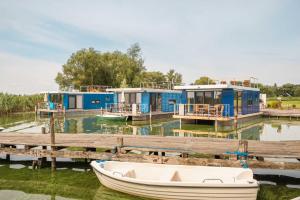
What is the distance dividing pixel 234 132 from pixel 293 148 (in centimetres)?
1149

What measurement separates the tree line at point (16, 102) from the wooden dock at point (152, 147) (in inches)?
1125

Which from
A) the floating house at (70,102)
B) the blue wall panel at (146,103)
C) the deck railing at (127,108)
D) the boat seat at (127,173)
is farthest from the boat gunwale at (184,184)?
the floating house at (70,102)

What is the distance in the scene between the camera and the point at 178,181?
875cm

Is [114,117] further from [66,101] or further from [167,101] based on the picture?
[66,101]

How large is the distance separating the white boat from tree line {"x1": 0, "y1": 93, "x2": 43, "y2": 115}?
3506 centimetres

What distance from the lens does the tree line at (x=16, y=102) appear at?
132 ft

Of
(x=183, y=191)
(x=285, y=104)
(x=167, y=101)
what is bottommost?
(x=183, y=191)

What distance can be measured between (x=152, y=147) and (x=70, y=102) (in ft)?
101

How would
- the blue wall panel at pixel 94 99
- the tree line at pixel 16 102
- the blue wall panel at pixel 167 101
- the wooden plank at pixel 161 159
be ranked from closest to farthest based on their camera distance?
the wooden plank at pixel 161 159
the blue wall panel at pixel 167 101
the tree line at pixel 16 102
the blue wall panel at pixel 94 99

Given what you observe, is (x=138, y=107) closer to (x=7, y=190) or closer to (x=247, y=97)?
(x=247, y=97)

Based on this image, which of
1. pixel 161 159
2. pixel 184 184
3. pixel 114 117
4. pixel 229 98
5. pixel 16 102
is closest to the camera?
pixel 184 184

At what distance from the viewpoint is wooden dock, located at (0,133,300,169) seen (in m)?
10.6

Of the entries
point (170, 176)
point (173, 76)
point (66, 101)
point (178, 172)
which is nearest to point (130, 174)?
point (170, 176)

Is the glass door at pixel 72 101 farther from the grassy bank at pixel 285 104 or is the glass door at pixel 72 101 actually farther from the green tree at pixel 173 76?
the green tree at pixel 173 76
